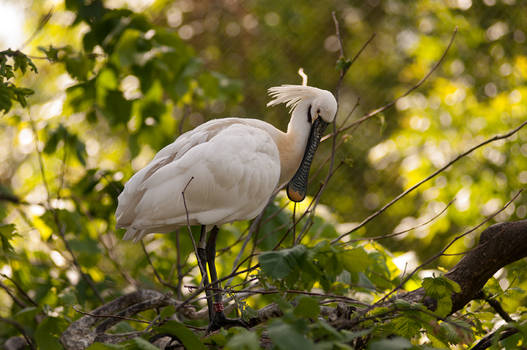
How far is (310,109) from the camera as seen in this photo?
354 centimetres

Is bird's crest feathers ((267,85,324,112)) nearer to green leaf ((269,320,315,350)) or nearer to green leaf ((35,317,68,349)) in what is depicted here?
green leaf ((35,317,68,349))

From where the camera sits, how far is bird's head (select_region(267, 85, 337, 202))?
341cm

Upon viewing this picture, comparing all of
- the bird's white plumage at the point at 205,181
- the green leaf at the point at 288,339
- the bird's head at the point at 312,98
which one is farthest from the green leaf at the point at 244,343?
the bird's head at the point at 312,98

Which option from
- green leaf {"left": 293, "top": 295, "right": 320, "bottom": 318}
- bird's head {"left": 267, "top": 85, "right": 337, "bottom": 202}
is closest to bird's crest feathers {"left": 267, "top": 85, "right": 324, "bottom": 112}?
bird's head {"left": 267, "top": 85, "right": 337, "bottom": 202}

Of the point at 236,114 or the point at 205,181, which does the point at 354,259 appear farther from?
the point at 236,114

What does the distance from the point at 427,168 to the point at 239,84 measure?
1.65 metres

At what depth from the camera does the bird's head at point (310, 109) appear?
3.41 meters

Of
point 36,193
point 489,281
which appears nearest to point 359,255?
point 489,281

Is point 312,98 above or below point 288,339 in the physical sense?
above

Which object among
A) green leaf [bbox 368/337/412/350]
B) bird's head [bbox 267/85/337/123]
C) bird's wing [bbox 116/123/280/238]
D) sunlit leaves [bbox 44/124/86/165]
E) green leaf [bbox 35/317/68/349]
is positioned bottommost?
green leaf [bbox 368/337/412/350]

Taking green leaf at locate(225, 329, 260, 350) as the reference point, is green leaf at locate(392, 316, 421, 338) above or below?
above

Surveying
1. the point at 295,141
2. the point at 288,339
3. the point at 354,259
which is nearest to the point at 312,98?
the point at 295,141

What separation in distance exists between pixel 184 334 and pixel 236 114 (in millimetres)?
5265

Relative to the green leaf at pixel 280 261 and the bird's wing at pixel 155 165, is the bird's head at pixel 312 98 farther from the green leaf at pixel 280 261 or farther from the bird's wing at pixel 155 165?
the green leaf at pixel 280 261
